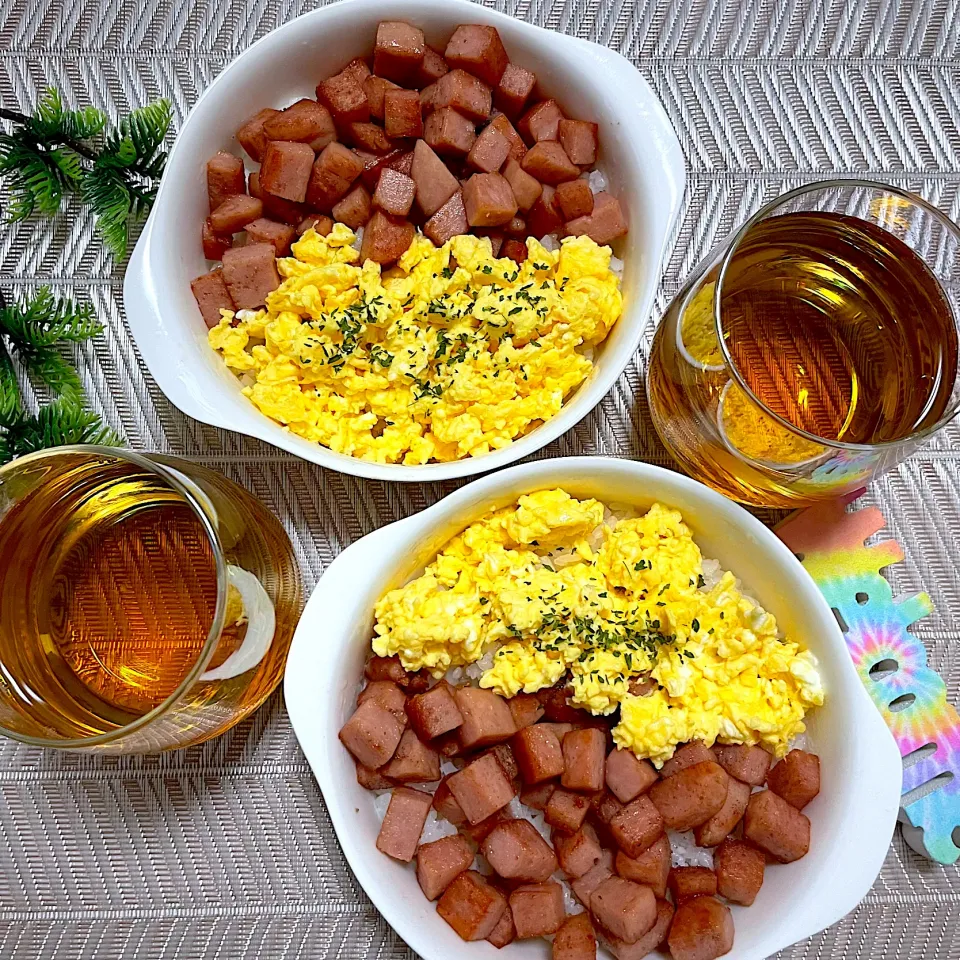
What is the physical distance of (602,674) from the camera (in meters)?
1.24

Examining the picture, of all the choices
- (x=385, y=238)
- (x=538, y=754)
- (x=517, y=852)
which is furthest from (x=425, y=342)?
(x=517, y=852)

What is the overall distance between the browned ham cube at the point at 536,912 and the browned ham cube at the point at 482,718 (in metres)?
0.22

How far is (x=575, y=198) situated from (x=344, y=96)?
40 cm

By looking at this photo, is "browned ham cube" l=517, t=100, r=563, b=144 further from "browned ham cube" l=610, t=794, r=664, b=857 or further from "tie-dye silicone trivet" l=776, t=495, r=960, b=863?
"browned ham cube" l=610, t=794, r=664, b=857

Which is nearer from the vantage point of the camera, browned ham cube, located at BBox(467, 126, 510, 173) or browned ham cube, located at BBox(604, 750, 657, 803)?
browned ham cube, located at BBox(604, 750, 657, 803)

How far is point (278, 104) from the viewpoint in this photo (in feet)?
4.64

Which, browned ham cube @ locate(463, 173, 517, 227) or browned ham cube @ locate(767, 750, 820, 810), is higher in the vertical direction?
browned ham cube @ locate(463, 173, 517, 227)

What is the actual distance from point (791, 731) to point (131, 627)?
3.20 feet

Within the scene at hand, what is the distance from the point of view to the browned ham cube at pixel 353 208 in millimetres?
1377

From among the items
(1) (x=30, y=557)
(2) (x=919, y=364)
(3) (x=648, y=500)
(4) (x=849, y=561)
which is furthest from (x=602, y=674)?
(1) (x=30, y=557)

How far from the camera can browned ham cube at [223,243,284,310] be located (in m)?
1.34

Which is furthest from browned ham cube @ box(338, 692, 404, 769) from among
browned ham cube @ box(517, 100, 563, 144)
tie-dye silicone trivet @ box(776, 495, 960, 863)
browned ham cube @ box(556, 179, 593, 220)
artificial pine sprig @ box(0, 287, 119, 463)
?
browned ham cube @ box(517, 100, 563, 144)

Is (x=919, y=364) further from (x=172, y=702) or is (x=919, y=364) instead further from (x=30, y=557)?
(x=30, y=557)

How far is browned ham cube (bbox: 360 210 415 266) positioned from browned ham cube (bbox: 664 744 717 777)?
0.87 meters
